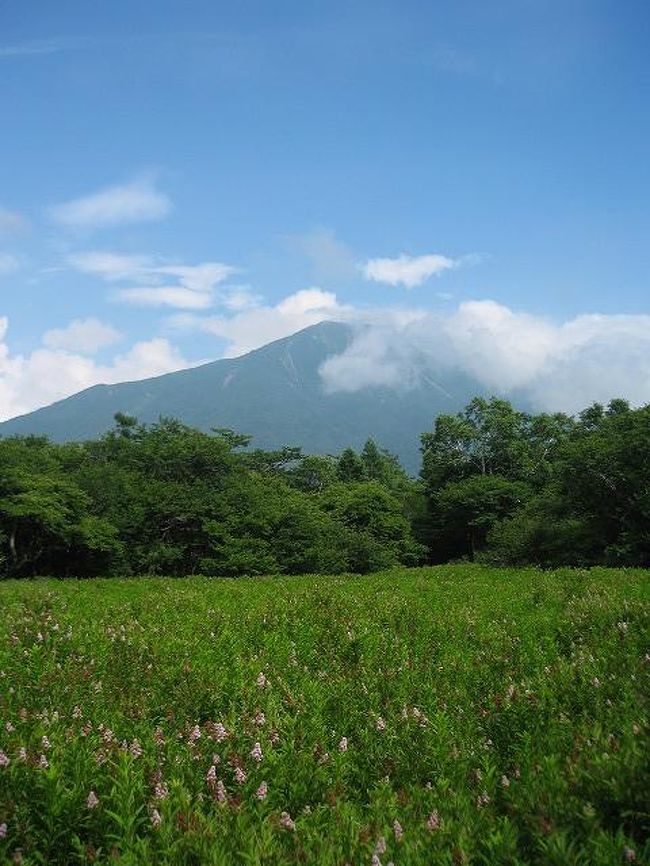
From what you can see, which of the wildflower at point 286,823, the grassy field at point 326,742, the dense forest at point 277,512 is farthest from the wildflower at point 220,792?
the dense forest at point 277,512

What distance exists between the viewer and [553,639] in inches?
414

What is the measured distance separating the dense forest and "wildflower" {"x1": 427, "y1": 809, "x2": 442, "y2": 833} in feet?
105

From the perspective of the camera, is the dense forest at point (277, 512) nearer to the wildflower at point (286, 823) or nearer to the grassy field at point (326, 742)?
the grassy field at point (326, 742)

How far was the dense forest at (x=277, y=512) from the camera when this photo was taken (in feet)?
118

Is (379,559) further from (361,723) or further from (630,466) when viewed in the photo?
(361,723)

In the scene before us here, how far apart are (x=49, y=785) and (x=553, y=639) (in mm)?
8924

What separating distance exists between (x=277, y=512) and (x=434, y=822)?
145 ft

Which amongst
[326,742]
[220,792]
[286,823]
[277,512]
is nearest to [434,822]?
[286,823]

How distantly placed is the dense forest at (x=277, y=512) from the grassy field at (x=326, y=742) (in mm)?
26731

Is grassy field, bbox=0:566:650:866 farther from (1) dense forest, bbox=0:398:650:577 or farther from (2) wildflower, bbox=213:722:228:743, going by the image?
(1) dense forest, bbox=0:398:650:577

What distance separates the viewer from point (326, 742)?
223 inches

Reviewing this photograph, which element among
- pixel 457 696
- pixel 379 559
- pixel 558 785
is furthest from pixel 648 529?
pixel 558 785

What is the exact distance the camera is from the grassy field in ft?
10.8

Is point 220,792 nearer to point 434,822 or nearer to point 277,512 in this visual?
point 434,822
